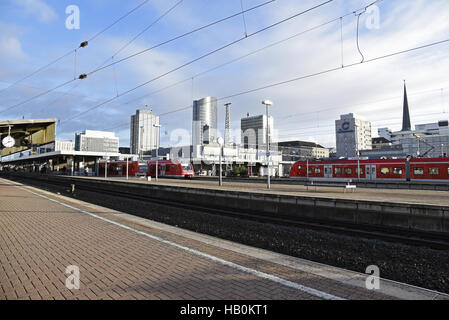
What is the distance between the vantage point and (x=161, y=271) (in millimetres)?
4695

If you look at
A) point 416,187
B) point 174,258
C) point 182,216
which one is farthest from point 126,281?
point 416,187

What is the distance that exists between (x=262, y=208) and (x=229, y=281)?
10801 millimetres

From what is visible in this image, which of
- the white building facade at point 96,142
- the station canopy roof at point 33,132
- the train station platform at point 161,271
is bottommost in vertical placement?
the train station platform at point 161,271

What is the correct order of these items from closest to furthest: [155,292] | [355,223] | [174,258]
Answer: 1. [155,292]
2. [174,258]
3. [355,223]

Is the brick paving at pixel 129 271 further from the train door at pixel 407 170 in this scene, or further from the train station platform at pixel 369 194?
the train door at pixel 407 170

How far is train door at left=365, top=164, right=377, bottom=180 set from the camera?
→ 2950cm

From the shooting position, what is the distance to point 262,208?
48.8 ft

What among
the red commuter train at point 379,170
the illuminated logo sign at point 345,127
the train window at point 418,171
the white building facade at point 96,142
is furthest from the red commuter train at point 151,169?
the illuminated logo sign at point 345,127

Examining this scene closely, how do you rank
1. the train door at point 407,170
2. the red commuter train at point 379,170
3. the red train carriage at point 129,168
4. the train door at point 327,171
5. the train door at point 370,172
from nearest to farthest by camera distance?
1. the red commuter train at point 379,170
2. the train door at point 407,170
3. the train door at point 370,172
4. the train door at point 327,171
5. the red train carriage at point 129,168

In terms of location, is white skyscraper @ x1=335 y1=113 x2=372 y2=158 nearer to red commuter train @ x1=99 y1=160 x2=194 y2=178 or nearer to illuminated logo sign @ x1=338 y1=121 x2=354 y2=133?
illuminated logo sign @ x1=338 y1=121 x2=354 y2=133

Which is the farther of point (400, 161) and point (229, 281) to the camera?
point (400, 161)

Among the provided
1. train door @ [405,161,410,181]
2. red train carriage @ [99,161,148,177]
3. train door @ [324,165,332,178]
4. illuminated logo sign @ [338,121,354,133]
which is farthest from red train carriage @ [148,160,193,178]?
illuminated logo sign @ [338,121,354,133]

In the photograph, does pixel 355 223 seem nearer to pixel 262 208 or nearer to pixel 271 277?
pixel 262 208

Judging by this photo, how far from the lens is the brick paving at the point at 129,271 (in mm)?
3842
